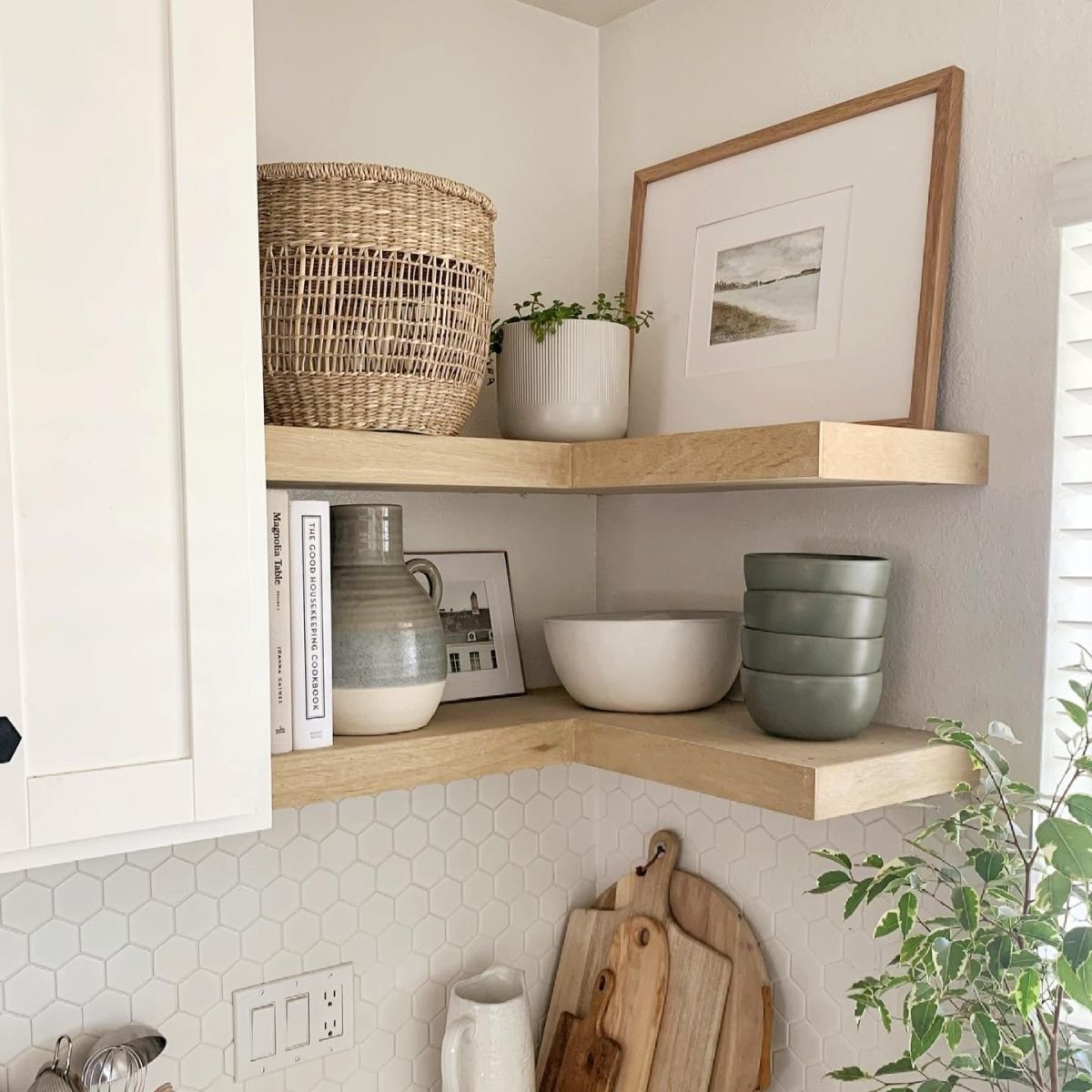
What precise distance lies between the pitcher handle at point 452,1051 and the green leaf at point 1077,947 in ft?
2.65

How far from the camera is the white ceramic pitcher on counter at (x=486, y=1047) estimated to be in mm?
1491

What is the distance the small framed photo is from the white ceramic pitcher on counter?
409 millimetres

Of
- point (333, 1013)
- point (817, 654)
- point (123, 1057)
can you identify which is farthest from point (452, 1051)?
point (817, 654)

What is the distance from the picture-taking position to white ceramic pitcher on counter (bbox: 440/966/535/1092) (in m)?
1.49

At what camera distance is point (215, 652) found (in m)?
1.01

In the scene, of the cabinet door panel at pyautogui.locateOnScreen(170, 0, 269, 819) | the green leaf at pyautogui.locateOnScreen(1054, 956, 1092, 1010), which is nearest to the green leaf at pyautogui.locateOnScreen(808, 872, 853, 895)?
the green leaf at pyautogui.locateOnScreen(1054, 956, 1092, 1010)

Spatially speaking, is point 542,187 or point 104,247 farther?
point 542,187

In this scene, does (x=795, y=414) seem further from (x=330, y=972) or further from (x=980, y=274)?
(x=330, y=972)

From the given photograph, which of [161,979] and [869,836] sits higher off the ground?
[869,836]

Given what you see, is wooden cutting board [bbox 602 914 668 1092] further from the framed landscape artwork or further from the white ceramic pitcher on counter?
the framed landscape artwork

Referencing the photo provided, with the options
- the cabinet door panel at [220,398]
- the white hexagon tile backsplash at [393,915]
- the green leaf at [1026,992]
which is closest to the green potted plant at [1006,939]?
the green leaf at [1026,992]

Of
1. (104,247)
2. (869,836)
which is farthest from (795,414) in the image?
(104,247)

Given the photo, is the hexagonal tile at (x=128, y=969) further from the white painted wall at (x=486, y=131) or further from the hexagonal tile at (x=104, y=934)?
the white painted wall at (x=486, y=131)

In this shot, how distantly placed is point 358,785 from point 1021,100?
101 cm
